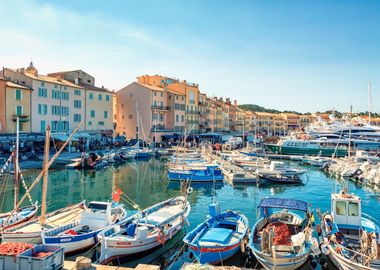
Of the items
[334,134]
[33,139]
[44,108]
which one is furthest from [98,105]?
[334,134]

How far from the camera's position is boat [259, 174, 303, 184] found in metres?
43.2

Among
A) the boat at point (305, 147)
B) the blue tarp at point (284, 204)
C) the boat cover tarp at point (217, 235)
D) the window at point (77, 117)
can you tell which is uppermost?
the window at point (77, 117)

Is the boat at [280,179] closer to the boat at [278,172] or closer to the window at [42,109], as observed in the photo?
the boat at [278,172]

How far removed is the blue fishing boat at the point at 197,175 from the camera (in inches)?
1688

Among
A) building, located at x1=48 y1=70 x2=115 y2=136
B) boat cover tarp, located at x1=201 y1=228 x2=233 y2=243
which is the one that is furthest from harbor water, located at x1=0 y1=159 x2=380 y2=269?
building, located at x1=48 y1=70 x2=115 y2=136

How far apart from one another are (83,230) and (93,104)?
5318cm

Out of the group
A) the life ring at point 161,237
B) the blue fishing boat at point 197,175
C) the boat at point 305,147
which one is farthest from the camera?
the boat at point 305,147

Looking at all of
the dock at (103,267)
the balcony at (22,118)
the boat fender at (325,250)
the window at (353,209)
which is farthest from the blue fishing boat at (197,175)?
the dock at (103,267)

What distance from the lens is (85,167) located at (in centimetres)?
5025

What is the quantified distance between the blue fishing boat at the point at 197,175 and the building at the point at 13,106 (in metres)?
27.3

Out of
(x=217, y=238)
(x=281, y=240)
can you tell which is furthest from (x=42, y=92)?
(x=281, y=240)

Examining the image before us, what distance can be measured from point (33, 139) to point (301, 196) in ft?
133

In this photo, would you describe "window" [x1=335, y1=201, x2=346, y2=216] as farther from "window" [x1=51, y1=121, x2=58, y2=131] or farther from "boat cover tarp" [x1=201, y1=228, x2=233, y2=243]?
"window" [x1=51, y1=121, x2=58, y2=131]

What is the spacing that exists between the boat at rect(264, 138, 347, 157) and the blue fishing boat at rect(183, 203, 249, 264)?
5885cm
